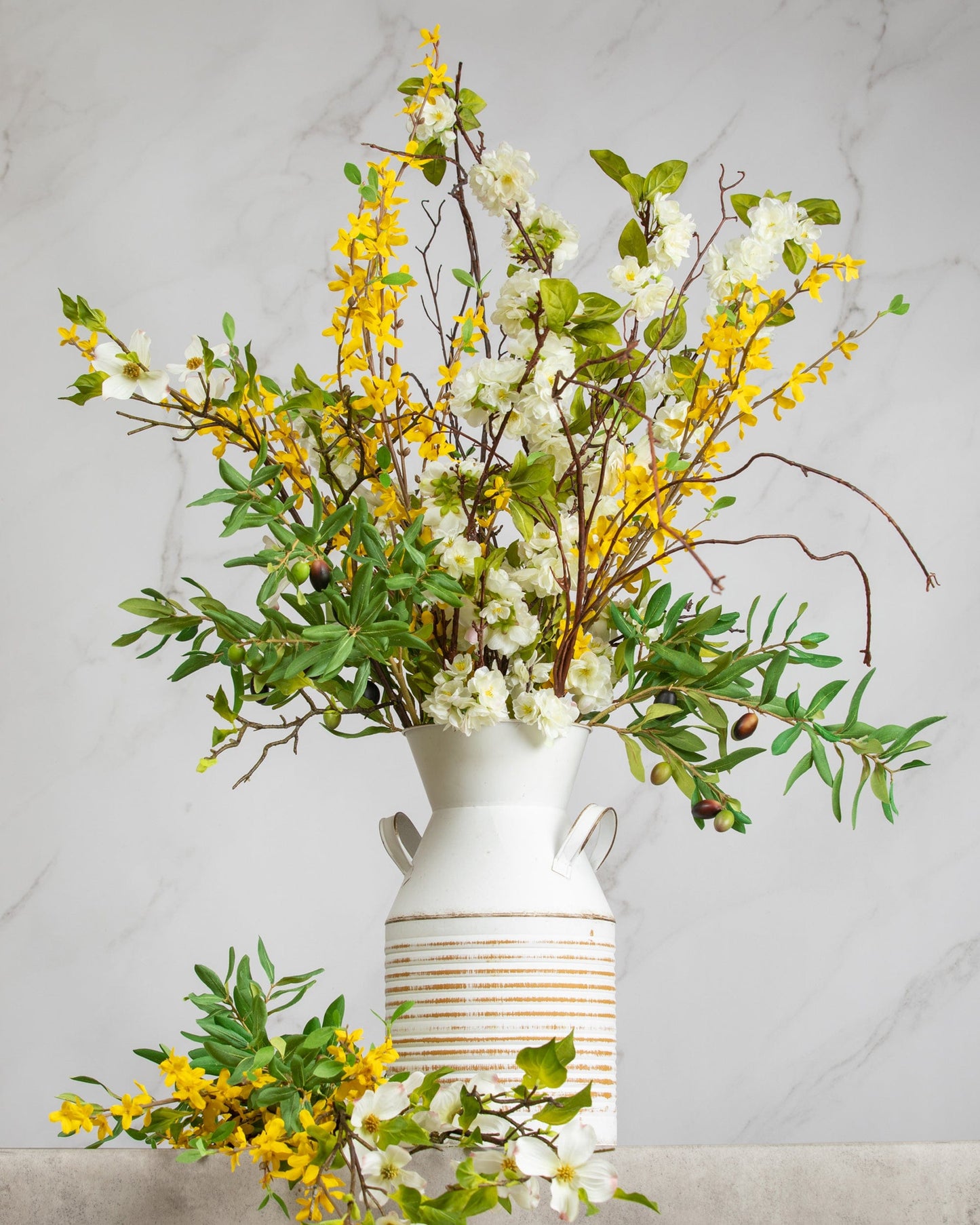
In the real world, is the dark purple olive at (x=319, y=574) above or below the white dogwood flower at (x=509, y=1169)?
above

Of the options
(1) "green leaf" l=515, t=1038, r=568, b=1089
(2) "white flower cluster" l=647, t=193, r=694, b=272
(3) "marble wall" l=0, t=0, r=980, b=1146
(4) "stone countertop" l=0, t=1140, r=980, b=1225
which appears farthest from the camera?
(3) "marble wall" l=0, t=0, r=980, b=1146

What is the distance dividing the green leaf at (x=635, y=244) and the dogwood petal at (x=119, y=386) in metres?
0.31

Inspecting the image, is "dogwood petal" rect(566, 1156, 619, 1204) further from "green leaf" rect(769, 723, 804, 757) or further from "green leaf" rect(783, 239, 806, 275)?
"green leaf" rect(783, 239, 806, 275)

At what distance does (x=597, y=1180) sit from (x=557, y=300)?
1.54 feet

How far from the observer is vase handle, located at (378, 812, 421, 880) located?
2.91 feet

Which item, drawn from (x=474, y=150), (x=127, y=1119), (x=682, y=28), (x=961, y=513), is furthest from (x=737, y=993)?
(x=682, y=28)

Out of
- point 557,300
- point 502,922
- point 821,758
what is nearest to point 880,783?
point 821,758

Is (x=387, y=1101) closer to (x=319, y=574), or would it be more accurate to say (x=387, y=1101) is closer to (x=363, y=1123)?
(x=363, y=1123)

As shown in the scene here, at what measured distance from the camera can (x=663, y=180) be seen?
832mm

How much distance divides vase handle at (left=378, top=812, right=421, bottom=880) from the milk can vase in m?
0.04

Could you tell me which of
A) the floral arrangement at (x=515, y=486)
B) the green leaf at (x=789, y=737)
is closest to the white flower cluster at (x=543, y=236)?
the floral arrangement at (x=515, y=486)


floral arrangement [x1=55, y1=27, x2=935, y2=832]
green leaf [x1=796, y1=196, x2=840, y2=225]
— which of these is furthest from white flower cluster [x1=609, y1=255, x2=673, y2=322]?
green leaf [x1=796, y1=196, x2=840, y2=225]

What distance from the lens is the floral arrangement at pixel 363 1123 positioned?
0.62m

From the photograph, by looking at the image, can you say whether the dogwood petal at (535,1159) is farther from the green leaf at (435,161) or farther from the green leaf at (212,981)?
the green leaf at (435,161)
